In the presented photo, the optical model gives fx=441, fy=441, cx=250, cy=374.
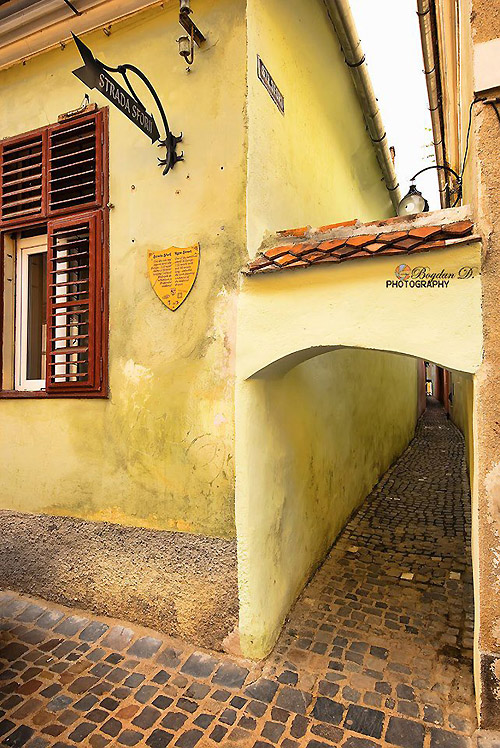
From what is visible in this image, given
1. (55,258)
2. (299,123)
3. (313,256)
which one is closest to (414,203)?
(299,123)

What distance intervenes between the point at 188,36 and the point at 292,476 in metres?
3.94

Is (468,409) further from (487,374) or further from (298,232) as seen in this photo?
(298,232)

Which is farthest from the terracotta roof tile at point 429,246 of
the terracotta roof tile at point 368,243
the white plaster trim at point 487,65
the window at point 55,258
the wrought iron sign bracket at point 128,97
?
the window at point 55,258

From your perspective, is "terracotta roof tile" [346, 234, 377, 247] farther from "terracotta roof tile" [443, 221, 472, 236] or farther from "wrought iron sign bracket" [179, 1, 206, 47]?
"wrought iron sign bracket" [179, 1, 206, 47]

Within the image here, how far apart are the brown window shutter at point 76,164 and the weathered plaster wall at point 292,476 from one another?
2.63 meters

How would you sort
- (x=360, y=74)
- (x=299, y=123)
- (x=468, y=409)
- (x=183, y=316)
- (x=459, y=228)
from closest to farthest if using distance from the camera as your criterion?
(x=459, y=228), (x=183, y=316), (x=468, y=409), (x=299, y=123), (x=360, y=74)

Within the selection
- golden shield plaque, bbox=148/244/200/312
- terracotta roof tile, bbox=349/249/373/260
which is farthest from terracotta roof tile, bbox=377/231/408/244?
golden shield plaque, bbox=148/244/200/312

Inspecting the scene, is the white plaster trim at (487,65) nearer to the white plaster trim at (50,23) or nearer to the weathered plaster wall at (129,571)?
the white plaster trim at (50,23)

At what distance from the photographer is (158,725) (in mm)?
2908

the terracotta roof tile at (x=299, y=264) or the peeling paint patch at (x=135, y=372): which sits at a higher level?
the terracotta roof tile at (x=299, y=264)

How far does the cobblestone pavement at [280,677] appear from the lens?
2.83m

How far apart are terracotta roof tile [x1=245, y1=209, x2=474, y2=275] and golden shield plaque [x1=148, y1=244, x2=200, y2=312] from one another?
63 centimetres

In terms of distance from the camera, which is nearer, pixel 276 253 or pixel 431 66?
pixel 276 253

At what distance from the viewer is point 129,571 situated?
3.87 meters
